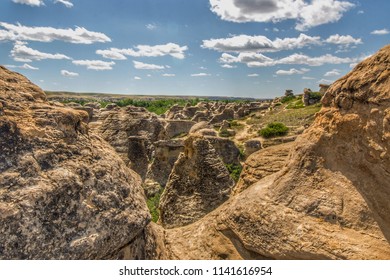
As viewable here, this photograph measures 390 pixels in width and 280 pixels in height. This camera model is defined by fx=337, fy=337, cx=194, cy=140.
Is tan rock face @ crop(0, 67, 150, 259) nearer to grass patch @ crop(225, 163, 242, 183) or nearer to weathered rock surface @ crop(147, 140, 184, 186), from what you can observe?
weathered rock surface @ crop(147, 140, 184, 186)

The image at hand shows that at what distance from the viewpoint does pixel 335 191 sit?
400cm

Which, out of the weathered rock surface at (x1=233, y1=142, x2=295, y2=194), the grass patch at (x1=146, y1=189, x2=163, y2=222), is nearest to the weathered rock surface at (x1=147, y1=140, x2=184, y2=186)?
the grass patch at (x1=146, y1=189, x2=163, y2=222)

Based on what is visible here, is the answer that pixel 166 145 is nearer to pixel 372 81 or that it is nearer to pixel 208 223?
pixel 208 223

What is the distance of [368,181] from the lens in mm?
3861

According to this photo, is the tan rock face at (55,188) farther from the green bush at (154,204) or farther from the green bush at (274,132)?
the green bush at (274,132)

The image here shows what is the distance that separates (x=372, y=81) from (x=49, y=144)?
3.56m

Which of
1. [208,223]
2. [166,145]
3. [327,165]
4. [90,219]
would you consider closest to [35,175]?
[90,219]

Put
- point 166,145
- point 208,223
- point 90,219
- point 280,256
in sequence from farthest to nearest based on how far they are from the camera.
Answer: point 166,145 < point 208,223 < point 280,256 < point 90,219

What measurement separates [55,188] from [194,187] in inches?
193

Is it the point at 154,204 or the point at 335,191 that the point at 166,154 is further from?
the point at 335,191

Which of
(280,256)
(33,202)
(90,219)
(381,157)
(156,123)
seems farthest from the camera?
(156,123)

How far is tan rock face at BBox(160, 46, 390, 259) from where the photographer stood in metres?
3.69

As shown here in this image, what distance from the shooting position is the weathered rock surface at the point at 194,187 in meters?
7.67

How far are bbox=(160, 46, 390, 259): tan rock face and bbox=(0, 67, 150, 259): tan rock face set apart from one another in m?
1.50
